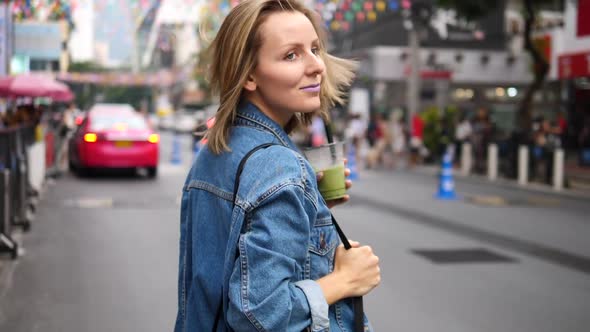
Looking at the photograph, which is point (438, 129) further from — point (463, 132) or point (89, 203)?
point (89, 203)

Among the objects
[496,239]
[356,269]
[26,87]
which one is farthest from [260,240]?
[26,87]

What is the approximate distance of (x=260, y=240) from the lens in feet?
6.04

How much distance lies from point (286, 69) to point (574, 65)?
22317mm

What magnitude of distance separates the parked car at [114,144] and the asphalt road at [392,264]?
2678 millimetres

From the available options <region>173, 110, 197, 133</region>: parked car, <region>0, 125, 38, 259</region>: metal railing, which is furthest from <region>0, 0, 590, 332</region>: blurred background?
<region>173, 110, 197, 133</region>: parked car

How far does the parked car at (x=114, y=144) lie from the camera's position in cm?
1752

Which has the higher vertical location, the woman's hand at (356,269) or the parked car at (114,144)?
the woman's hand at (356,269)

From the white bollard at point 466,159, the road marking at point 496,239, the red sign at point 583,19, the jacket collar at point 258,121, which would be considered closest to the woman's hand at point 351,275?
the jacket collar at point 258,121

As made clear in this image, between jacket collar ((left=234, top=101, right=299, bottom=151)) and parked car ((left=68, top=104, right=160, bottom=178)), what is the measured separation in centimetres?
1592

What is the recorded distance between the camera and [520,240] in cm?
1001

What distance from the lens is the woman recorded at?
185cm

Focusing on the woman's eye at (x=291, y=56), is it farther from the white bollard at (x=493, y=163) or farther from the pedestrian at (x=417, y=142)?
the pedestrian at (x=417, y=142)

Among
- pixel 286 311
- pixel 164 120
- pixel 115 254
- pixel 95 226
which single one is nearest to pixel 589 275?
pixel 115 254

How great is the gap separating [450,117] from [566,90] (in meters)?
10.8
